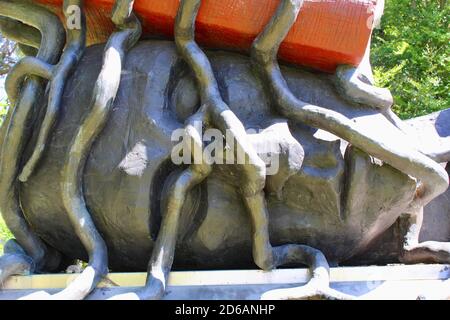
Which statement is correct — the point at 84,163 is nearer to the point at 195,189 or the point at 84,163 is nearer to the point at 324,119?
the point at 195,189

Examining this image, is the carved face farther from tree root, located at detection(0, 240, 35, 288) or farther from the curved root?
the curved root

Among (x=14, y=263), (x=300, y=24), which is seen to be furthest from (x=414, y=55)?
(x=14, y=263)

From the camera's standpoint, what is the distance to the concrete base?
185cm

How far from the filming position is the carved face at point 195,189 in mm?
1958

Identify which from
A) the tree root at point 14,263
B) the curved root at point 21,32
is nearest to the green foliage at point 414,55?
the curved root at point 21,32

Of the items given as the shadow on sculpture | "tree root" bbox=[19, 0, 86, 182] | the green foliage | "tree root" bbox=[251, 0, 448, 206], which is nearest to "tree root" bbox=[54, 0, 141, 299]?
the shadow on sculpture

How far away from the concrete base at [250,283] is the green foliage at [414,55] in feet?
13.0

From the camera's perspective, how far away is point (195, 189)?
2006 millimetres

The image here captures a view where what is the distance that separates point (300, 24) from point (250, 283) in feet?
3.07

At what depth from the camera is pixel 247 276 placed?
6.23 feet

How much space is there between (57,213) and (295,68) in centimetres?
103

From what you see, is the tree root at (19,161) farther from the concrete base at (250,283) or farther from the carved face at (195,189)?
the concrete base at (250,283)

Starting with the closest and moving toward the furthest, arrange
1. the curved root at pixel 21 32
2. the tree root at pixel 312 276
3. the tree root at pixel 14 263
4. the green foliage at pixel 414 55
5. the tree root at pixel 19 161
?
the tree root at pixel 312 276
the tree root at pixel 14 263
the tree root at pixel 19 161
the curved root at pixel 21 32
the green foliage at pixel 414 55

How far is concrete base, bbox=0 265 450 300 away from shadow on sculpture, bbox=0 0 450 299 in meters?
0.05
